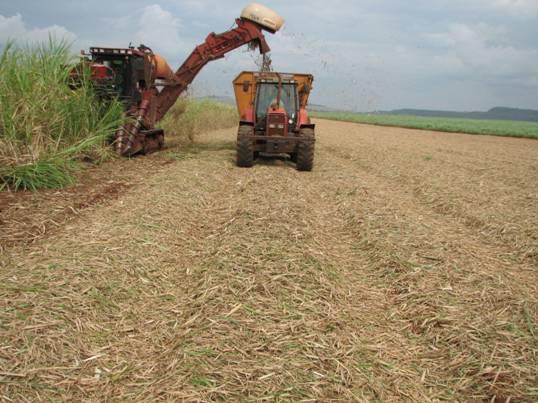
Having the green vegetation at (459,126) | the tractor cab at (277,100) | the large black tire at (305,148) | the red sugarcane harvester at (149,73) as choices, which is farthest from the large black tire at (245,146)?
the green vegetation at (459,126)

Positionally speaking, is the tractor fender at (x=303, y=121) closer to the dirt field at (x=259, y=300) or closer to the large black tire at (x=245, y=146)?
the large black tire at (x=245, y=146)

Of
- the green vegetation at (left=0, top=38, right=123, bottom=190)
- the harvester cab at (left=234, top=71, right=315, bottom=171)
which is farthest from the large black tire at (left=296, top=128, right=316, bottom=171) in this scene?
the green vegetation at (left=0, top=38, right=123, bottom=190)

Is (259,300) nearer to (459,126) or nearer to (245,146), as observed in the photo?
(245,146)

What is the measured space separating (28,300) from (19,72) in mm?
4703

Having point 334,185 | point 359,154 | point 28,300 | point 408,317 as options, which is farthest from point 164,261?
point 359,154

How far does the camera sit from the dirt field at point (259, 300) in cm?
253

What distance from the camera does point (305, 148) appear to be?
9.31 meters

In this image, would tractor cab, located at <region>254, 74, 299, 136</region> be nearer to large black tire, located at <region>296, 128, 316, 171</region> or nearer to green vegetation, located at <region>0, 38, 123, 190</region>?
large black tire, located at <region>296, 128, 316, 171</region>

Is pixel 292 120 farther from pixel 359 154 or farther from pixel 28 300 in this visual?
pixel 28 300

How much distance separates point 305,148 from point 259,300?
6.37 metres

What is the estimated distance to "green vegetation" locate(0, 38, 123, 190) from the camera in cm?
581

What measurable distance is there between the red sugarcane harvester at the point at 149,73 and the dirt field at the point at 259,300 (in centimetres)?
363

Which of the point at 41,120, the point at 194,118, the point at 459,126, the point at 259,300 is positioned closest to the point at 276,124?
the point at 41,120

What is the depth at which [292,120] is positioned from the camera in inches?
393
